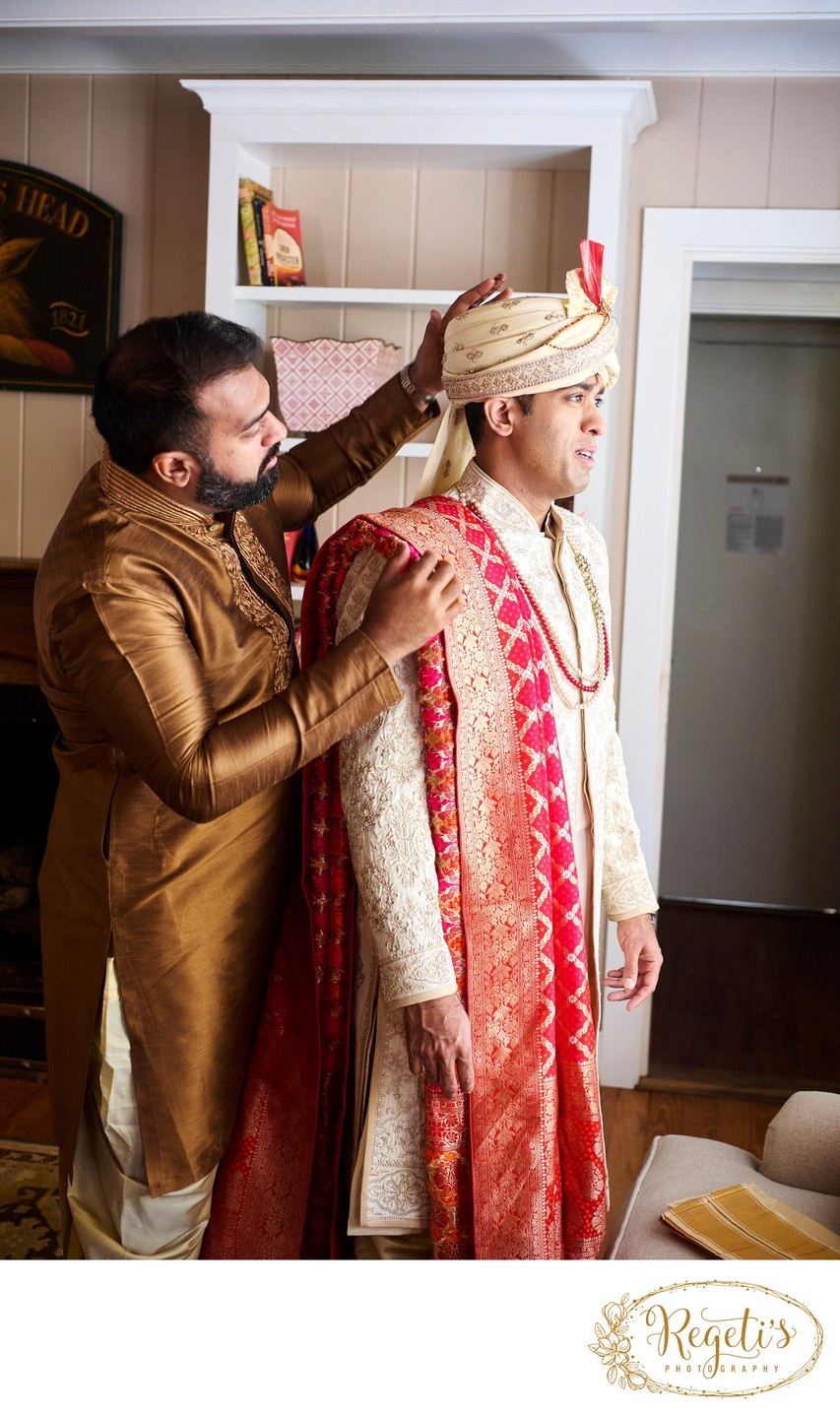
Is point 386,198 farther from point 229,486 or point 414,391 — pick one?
point 229,486

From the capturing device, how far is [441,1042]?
5.21 ft

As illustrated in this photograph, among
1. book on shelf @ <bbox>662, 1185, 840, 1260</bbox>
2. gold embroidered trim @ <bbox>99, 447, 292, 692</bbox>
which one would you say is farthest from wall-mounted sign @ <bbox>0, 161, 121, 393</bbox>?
book on shelf @ <bbox>662, 1185, 840, 1260</bbox>

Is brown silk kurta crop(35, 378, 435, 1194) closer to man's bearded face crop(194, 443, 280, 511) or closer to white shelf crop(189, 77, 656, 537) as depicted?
man's bearded face crop(194, 443, 280, 511)

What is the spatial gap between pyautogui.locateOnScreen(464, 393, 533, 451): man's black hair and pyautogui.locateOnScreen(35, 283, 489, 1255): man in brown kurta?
0.66ft

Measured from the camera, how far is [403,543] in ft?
5.24

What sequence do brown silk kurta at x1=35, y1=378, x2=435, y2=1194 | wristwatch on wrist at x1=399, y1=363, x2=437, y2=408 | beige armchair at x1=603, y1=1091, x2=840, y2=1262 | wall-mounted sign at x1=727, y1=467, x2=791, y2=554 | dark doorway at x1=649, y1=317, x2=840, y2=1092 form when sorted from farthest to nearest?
1. wall-mounted sign at x1=727, y1=467, x2=791, y2=554
2. dark doorway at x1=649, y1=317, x2=840, y2=1092
3. wristwatch on wrist at x1=399, y1=363, x2=437, y2=408
4. beige armchair at x1=603, y1=1091, x2=840, y2=1262
5. brown silk kurta at x1=35, y1=378, x2=435, y2=1194

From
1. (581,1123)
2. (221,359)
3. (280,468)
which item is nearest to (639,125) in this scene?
(280,468)

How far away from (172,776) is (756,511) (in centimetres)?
376

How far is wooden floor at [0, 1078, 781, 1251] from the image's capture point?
3.08m

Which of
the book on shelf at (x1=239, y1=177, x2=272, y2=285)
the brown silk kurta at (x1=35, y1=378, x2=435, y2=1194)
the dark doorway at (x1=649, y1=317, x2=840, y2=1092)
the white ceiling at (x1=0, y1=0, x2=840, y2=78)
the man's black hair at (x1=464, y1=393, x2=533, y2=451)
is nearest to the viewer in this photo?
the brown silk kurta at (x1=35, y1=378, x2=435, y2=1194)

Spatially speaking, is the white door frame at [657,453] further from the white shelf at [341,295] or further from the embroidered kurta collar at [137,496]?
the embroidered kurta collar at [137,496]

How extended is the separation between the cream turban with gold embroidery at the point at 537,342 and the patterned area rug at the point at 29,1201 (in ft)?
6.42
